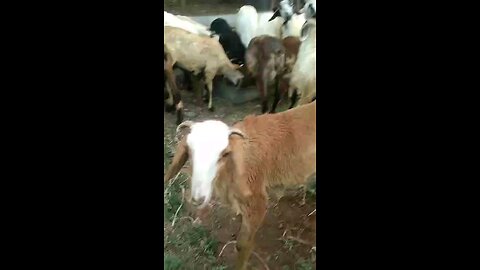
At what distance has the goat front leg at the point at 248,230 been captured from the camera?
4.41ft

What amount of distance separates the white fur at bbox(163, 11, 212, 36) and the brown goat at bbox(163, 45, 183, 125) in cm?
6

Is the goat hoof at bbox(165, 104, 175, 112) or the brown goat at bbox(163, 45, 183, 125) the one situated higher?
the brown goat at bbox(163, 45, 183, 125)

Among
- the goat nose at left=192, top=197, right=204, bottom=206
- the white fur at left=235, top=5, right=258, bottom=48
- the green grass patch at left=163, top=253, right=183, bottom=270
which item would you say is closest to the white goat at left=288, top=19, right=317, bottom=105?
the white fur at left=235, top=5, right=258, bottom=48

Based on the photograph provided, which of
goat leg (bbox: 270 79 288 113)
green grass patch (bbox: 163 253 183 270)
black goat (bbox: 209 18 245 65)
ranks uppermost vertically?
black goat (bbox: 209 18 245 65)

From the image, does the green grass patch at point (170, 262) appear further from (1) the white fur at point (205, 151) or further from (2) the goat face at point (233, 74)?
(2) the goat face at point (233, 74)

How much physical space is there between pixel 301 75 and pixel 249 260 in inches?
18.6

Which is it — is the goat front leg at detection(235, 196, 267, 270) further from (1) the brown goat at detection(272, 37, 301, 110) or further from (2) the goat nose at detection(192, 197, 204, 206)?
(1) the brown goat at detection(272, 37, 301, 110)

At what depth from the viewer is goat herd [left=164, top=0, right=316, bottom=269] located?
4.42 feet

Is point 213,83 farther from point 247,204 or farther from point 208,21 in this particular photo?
point 247,204

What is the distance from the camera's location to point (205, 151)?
135cm

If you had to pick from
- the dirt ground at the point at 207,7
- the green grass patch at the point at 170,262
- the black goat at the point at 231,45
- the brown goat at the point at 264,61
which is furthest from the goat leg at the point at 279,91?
the green grass patch at the point at 170,262

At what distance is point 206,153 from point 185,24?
321 mm

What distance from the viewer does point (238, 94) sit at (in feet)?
4.49

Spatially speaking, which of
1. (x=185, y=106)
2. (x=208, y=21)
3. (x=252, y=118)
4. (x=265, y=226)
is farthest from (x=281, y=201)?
(x=208, y=21)
